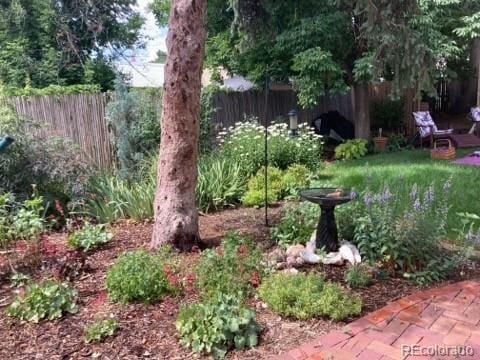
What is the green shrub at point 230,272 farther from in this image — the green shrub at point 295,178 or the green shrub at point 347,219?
the green shrub at point 295,178

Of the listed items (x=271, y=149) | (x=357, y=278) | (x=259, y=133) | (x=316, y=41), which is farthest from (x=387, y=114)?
(x=357, y=278)

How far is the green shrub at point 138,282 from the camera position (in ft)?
9.75

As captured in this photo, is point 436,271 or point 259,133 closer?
point 436,271

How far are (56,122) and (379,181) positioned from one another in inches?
186

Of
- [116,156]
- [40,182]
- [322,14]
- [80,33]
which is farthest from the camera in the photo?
[80,33]

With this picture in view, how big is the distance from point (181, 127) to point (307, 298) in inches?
69.2

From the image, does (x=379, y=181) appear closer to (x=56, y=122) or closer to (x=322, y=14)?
(x=322, y=14)

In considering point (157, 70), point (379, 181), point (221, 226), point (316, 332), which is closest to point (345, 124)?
point (379, 181)

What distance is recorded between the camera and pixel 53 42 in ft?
38.3

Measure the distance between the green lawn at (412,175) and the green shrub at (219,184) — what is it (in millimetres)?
1101

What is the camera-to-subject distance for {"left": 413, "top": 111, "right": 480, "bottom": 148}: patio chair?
29.2 ft

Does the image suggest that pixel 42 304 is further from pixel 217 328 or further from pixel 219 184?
pixel 219 184

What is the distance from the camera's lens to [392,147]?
9.96 meters

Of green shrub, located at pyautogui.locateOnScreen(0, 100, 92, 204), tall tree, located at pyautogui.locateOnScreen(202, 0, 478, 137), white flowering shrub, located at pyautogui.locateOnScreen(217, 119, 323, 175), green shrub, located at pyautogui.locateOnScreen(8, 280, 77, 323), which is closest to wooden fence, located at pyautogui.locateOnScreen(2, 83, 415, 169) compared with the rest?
green shrub, located at pyautogui.locateOnScreen(0, 100, 92, 204)
